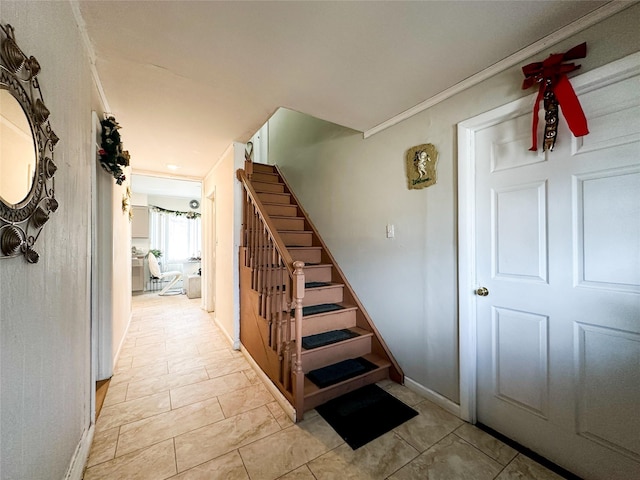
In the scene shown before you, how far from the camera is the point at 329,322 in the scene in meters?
2.41

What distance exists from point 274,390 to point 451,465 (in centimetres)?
125

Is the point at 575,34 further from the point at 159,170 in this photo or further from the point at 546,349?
the point at 159,170

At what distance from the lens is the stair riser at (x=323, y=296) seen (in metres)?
2.56

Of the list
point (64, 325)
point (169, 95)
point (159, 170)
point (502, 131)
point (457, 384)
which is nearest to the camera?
point (64, 325)

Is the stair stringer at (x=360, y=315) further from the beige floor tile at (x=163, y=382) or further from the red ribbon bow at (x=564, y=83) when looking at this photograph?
the red ribbon bow at (x=564, y=83)

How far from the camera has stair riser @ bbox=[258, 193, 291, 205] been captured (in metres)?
3.56

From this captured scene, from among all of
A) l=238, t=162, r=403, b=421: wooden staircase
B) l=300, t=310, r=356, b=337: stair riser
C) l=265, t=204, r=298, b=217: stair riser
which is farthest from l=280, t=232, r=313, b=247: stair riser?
l=300, t=310, r=356, b=337: stair riser

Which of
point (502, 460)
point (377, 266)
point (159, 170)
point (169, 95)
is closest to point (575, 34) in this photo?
point (377, 266)

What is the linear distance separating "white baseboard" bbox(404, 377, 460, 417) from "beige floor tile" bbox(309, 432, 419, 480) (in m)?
0.49

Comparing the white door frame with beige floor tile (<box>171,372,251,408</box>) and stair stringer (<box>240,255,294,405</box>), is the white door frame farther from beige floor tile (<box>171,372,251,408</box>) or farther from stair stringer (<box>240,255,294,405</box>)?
beige floor tile (<box>171,372,251,408</box>)

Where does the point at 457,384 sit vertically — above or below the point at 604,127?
below

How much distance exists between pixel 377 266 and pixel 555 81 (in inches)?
64.8

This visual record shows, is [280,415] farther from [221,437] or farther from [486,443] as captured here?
[486,443]

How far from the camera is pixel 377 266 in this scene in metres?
2.38
